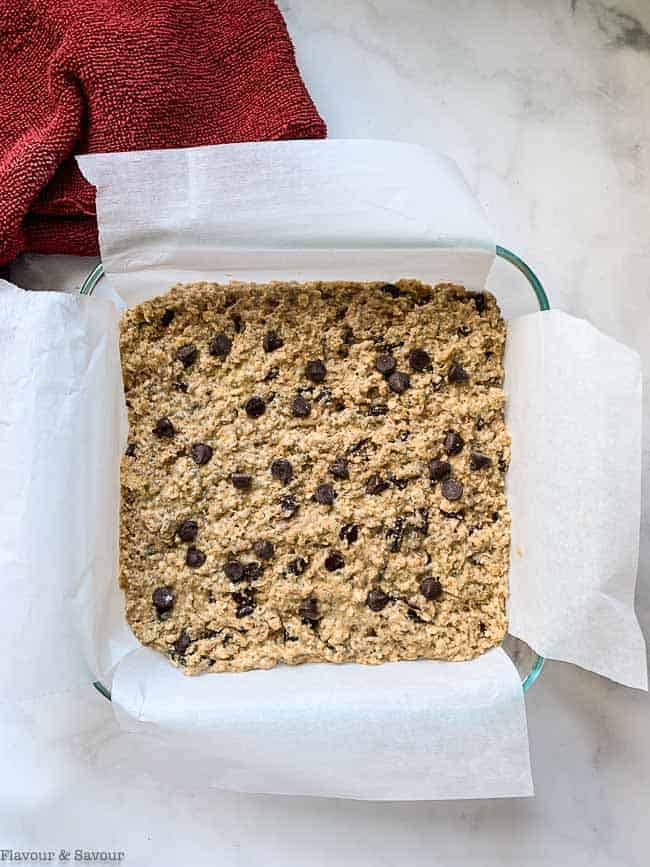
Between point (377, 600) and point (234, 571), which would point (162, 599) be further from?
point (377, 600)

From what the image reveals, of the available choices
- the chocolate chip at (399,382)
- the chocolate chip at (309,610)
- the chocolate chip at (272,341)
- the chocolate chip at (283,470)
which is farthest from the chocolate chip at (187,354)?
the chocolate chip at (309,610)

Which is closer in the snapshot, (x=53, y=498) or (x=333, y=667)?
(x=53, y=498)

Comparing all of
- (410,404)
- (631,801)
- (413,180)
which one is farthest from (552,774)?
(413,180)

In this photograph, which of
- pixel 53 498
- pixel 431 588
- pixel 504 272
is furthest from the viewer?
pixel 504 272

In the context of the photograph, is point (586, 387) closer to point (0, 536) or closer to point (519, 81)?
point (519, 81)

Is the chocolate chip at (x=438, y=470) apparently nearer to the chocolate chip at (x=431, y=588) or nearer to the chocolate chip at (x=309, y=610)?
the chocolate chip at (x=431, y=588)

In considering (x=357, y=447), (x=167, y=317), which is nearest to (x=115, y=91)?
(x=167, y=317)

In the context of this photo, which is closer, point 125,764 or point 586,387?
point 586,387
